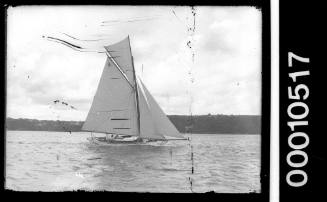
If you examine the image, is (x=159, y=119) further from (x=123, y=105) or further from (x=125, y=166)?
(x=125, y=166)

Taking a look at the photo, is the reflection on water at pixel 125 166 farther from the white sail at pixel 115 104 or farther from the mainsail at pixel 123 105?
the white sail at pixel 115 104

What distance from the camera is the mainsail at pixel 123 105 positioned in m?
3.00

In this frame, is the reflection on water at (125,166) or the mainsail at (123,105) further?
the mainsail at (123,105)

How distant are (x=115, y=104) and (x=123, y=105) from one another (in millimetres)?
114

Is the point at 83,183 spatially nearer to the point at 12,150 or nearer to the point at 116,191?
the point at 116,191

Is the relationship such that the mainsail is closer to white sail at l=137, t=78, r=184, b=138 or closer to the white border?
white sail at l=137, t=78, r=184, b=138

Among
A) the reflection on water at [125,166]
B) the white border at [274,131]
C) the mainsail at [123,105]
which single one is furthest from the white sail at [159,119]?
the white border at [274,131]

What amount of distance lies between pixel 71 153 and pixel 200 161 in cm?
89

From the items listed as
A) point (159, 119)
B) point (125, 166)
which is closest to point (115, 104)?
point (159, 119)

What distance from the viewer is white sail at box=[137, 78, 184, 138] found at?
9.78 feet

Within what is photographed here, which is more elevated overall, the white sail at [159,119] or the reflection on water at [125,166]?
the white sail at [159,119]

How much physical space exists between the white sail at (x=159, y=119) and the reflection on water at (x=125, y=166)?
19 cm

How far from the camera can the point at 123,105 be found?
3.78 metres

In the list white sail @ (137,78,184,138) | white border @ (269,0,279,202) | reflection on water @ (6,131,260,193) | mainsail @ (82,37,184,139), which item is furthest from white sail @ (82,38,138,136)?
white border @ (269,0,279,202)
